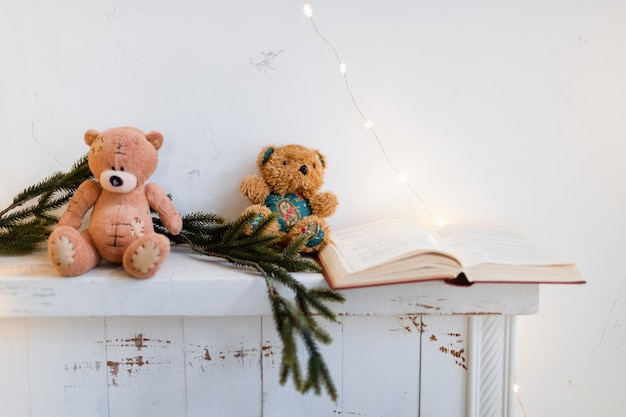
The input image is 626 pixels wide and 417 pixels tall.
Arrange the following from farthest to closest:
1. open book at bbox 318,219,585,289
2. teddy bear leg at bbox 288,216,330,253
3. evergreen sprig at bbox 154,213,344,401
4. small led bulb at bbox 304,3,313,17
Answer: small led bulb at bbox 304,3,313,17
teddy bear leg at bbox 288,216,330,253
open book at bbox 318,219,585,289
evergreen sprig at bbox 154,213,344,401

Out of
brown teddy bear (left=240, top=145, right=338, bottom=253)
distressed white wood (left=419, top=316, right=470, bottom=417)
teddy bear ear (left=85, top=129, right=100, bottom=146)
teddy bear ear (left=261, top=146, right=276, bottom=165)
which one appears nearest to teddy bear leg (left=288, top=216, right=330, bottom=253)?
brown teddy bear (left=240, top=145, right=338, bottom=253)

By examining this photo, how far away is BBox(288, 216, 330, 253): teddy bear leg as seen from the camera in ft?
2.61

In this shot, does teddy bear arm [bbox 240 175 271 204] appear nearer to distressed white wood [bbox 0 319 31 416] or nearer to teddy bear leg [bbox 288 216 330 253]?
teddy bear leg [bbox 288 216 330 253]

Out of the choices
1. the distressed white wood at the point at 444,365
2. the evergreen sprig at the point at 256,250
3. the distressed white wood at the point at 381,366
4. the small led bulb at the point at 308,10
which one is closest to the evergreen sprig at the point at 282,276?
the evergreen sprig at the point at 256,250

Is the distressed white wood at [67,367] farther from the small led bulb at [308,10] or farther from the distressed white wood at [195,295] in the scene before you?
the small led bulb at [308,10]

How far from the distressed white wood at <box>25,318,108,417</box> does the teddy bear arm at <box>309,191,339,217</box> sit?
1.40 feet

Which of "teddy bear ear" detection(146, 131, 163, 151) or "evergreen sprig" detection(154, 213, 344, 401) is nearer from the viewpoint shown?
"evergreen sprig" detection(154, 213, 344, 401)

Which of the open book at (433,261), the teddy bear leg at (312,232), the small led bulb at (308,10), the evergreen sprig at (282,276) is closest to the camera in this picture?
the evergreen sprig at (282,276)

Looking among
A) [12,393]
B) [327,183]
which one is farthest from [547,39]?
[12,393]

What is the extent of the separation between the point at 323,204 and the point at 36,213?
1.72 ft

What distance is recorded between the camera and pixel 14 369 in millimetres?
820

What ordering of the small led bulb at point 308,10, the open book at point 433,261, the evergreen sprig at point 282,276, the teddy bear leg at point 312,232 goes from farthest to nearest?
the small led bulb at point 308,10 < the teddy bear leg at point 312,232 < the open book at point 433,261 < the evergreen sprig at point 282,276

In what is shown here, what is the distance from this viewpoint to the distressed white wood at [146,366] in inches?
32.4

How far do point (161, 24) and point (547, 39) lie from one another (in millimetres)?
777
